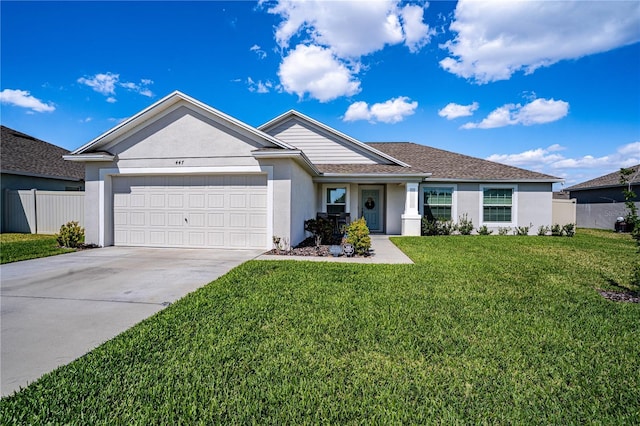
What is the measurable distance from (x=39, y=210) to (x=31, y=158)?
5.67m

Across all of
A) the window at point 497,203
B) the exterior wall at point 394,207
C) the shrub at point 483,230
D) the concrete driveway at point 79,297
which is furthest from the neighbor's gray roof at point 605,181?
the concrete driveway at point 79,297

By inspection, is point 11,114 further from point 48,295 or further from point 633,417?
point 633,417

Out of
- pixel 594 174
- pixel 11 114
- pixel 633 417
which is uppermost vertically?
pixel 11 114

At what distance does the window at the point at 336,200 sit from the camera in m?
14.7

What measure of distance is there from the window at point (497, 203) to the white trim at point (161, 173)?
1178 cm

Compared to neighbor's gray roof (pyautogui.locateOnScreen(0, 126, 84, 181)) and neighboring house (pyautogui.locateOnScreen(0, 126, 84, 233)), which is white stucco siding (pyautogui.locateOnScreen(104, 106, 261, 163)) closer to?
neighboring house (pyautogui.locateOnScreen(0, 126, 84, 233))

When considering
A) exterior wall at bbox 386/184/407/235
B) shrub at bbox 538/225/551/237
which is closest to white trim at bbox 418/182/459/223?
exterior wall at bbox 386/184/407/235

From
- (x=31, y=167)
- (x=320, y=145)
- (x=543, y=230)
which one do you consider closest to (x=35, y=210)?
(x=31, y=167)

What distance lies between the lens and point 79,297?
4.83 metres

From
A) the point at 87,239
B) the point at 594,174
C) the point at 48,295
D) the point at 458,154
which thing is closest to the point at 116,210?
the point at 87,239

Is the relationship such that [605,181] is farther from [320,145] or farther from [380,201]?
[320,145]

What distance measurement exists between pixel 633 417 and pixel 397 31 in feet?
41.8

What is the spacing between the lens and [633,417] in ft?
7.27

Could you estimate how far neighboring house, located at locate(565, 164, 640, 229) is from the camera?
18906mm
